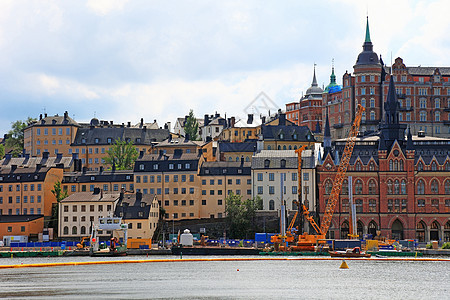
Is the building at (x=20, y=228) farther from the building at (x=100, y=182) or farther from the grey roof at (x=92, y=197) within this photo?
the building at (x=100, y=182)

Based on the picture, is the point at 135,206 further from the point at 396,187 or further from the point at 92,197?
the point at 396,187

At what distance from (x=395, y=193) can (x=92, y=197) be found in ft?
176

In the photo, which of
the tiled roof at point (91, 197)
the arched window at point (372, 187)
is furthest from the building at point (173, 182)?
the arched window at point (372, 187)

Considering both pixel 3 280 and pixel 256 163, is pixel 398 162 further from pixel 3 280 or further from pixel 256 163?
pixel 3 280

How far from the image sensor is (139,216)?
173 meters

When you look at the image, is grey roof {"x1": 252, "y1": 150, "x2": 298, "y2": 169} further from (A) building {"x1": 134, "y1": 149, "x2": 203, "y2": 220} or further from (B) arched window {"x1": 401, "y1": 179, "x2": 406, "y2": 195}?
(B) arched window {"x1": 401, "y1": 179, "x2": 406, "y2": 195}

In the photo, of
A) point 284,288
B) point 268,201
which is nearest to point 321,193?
point 268,201

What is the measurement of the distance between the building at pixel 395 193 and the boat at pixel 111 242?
37.0 meters

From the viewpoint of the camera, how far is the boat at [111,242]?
155 meters

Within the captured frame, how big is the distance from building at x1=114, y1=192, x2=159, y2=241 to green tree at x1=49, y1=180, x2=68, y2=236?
535 inches

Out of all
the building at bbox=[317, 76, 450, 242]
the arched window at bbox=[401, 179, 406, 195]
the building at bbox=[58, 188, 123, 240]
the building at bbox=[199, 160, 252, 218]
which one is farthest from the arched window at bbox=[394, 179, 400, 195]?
the building at bbox=[58, 188, 123, 240]

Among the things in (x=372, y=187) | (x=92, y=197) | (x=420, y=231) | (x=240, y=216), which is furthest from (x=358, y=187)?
(x=92, y=197)

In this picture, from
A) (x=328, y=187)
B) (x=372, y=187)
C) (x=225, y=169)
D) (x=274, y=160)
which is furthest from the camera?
(x=225, y=169)

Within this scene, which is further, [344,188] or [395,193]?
[344,188]
